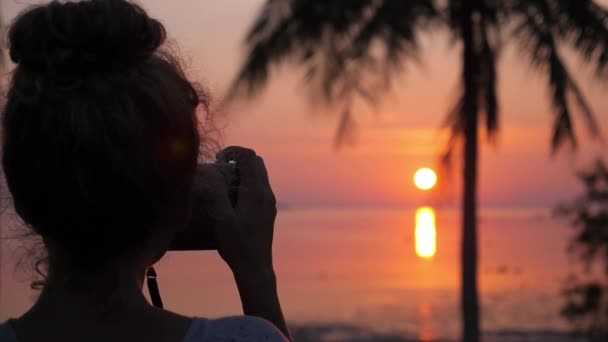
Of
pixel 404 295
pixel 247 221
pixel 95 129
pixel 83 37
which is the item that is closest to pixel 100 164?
pixel 95 129

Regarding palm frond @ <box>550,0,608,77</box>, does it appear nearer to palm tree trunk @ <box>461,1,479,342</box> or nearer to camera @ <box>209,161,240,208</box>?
palm tree trunk @ <box>461,1,479,342</box>

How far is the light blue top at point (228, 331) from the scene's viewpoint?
1.00 meters

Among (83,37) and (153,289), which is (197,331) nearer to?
(153,289)

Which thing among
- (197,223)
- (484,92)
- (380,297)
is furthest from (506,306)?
(197,223)

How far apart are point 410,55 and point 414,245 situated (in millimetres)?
25105

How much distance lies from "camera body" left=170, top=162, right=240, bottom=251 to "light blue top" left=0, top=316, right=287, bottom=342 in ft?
0.45

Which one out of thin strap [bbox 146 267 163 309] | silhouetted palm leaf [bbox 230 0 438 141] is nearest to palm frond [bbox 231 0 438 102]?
silhouetted palm leaf [bbox 230 0 438 141]

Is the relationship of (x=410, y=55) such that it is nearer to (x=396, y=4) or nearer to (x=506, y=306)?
(x=396, y=4)

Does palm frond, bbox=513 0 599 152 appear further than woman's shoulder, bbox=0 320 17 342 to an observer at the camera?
Yes

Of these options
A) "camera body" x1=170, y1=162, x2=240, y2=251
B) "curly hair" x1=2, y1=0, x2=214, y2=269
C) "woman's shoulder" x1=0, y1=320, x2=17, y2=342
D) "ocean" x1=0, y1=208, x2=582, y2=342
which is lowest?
"ocean" x1=0, y1=208, x2=582, y2=342

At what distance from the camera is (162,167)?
37.9 inches

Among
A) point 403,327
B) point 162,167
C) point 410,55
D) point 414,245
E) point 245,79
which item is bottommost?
point 414,245

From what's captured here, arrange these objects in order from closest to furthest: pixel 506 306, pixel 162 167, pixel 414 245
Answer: pixel 162 167 → pixel 506 306 → pixel 414 245

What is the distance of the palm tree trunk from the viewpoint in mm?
8969
